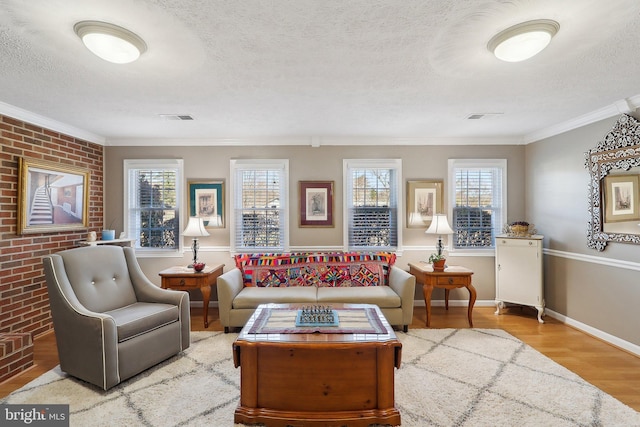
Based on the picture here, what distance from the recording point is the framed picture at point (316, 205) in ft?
15.3

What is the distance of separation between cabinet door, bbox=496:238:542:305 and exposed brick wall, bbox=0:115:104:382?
223 inches

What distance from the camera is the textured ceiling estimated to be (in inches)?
68.2

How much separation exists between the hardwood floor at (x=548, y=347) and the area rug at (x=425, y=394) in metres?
0.16

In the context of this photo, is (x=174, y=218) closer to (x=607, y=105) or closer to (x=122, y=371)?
(x=122, y=371)

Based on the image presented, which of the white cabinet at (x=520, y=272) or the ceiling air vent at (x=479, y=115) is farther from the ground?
the ceiling air vent at (x=479, y=115)

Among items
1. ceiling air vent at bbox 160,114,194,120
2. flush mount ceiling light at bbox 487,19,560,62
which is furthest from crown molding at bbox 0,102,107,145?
flush mount ceiling light at bbox 487,19,560,62

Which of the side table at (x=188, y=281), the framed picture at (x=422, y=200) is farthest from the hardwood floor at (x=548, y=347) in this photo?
the framed picture at (x=422, y=200)

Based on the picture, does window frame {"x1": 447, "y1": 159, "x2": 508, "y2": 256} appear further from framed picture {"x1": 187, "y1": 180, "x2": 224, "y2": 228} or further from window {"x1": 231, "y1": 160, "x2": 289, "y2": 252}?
framed picture {"x1": 187, "y1": 180, "x2": 224, "y2": 228}

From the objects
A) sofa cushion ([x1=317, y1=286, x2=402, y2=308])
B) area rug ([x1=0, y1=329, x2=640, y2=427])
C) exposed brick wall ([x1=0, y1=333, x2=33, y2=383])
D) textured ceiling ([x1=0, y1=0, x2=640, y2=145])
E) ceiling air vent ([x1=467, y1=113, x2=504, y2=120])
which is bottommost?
area rug ([x1=0, y1=329, x2=640, y2=427])

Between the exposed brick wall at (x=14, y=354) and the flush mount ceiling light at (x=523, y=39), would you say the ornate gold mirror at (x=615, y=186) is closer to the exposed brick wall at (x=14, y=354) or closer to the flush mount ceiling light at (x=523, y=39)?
the flush mount ceiling light at (x=523, y=39)

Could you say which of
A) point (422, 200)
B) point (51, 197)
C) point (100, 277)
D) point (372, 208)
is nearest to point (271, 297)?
point (100, 277)

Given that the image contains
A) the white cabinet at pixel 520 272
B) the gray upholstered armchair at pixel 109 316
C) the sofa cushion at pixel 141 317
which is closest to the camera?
the gray upholstered armchair at pixel 109 316

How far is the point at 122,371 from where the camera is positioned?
2473mm

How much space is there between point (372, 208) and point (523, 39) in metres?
3.01
